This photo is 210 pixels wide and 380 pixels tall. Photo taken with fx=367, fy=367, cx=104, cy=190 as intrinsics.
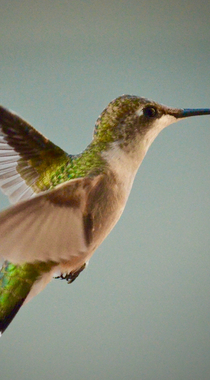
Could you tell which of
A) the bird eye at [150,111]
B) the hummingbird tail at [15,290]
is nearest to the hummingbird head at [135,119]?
the bird eye at [150,111]

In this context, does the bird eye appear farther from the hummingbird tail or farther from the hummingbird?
the hummingbird tail

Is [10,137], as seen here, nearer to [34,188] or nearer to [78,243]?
[34,188]

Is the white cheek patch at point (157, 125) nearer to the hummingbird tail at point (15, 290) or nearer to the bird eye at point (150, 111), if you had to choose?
the bird eye at point (150, 111)

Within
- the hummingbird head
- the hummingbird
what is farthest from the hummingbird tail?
the hummingbird head

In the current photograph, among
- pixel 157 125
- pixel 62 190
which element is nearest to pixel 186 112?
pixel 157 125

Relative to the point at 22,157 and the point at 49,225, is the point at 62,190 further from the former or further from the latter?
the point at 22,157

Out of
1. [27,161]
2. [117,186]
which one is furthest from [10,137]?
[117,186]

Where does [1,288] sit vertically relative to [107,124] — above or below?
below
